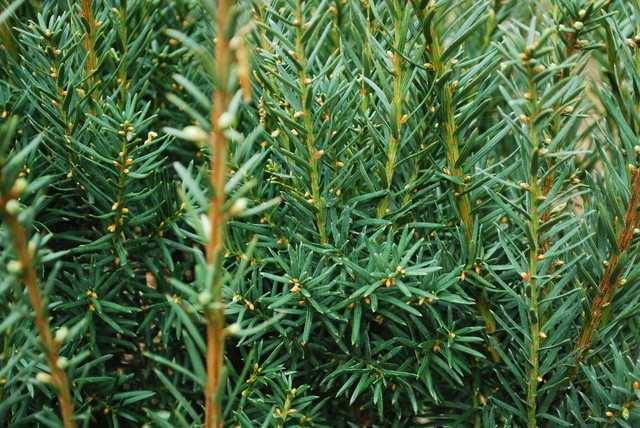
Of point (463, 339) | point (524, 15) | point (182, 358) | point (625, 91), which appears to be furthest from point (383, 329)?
point (524, 15)

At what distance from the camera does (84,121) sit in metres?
0.71

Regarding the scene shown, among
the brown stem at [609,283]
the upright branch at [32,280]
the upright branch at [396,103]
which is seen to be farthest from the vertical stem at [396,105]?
the upright branch at [32,280]

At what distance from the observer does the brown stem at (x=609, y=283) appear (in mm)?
624

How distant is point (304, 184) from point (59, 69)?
271mm

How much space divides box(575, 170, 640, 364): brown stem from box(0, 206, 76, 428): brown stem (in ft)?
1.57

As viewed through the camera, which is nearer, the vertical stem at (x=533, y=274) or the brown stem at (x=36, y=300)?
the brown stem at (x=36, y=300)

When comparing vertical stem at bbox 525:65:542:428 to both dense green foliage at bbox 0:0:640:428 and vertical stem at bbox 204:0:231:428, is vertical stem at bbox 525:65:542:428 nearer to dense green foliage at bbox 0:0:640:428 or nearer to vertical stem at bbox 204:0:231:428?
dense green foliage at bbox 0:0:640:428

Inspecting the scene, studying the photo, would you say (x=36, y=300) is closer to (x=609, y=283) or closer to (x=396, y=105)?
(x=396, y=105)

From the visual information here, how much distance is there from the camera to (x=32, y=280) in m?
0.38

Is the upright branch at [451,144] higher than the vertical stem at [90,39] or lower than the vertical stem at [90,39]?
lower

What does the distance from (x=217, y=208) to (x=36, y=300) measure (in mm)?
131

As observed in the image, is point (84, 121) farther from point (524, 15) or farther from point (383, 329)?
point (524, 15)

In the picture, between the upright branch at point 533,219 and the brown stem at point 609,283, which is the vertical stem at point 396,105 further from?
the brown stem at point 609,283

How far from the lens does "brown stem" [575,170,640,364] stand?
62cm
